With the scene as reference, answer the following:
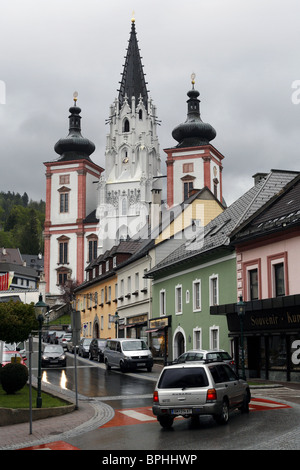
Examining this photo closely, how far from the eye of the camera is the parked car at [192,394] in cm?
1381

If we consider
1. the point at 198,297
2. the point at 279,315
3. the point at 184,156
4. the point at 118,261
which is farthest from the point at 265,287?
the point at 184,156

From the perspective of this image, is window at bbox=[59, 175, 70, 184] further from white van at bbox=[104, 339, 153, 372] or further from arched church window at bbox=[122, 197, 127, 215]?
white van at bbox=[104, 339, 153, 372]

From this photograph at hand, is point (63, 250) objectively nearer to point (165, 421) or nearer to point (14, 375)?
point (14, 375)

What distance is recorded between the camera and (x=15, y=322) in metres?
30.1

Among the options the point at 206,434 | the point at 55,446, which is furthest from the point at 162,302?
the point at 55,446

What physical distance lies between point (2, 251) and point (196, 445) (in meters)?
133

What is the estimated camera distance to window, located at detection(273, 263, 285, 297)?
26812 mm

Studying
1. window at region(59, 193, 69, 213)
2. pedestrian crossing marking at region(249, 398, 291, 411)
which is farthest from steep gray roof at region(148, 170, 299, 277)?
window at region(59, 193, 69, 213)

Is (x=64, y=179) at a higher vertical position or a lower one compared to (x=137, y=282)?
higher

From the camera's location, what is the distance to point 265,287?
2764 cm

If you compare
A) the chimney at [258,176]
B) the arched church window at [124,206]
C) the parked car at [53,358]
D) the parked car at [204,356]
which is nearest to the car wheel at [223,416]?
the parked car at [204,356]

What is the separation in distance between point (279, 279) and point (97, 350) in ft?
59.4

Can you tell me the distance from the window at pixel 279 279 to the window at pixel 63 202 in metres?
75.3

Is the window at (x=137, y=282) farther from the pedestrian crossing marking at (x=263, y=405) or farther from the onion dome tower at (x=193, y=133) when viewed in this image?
the onion dome tower at (x=193, y=133)
